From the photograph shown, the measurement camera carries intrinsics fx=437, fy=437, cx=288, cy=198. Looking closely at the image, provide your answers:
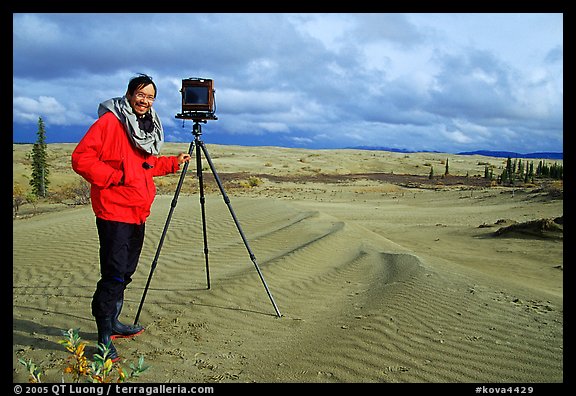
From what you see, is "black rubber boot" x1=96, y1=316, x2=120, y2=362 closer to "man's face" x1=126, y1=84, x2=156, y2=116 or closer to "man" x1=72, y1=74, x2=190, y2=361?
"man" x1=72, y1=74, x2=190, y2=361

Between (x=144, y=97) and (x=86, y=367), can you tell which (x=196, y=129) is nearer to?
(x=144, y=97)

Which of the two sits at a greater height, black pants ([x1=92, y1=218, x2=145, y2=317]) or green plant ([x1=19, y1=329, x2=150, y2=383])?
black pants ([x1=92, y1=218, x2=145, y2=317])

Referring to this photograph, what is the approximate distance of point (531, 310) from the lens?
5055mm

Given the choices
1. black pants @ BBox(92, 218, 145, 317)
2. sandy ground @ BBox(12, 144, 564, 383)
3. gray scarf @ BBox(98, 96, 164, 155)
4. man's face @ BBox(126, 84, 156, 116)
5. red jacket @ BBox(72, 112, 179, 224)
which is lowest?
sandy ground @ BBox(12, 144, 564, 383)

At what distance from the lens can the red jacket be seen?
11.1ft

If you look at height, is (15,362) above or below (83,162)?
below

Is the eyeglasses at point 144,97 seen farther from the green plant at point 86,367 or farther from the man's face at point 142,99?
the green plant at point 86,367

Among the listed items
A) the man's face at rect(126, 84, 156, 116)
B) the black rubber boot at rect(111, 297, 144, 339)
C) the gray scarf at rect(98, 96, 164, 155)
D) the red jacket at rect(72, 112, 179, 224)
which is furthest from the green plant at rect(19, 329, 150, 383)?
the man's face at rect(126, 84, 156, 116)

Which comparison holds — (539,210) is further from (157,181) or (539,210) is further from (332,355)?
(157,181)

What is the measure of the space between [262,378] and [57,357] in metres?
1.84

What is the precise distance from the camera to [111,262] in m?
3.62
